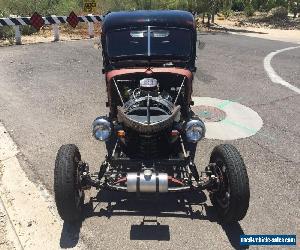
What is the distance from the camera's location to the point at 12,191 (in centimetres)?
578

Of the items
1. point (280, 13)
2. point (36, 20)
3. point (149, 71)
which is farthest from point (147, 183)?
point (280, 13)

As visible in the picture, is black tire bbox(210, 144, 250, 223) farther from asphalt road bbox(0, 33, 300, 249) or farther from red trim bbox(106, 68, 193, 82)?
red trim bbox(106, 68, 193, 82)

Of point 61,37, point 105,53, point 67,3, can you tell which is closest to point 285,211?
point 105,53

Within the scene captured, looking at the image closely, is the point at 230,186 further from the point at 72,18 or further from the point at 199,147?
the point at 72,18

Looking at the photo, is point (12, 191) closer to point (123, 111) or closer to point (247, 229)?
point (123, 111)

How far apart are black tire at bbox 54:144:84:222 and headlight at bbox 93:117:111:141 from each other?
1.61ft

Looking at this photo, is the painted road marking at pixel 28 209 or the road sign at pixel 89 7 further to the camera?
the road sign at pixel 89 7

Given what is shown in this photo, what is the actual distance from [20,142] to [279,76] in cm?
881

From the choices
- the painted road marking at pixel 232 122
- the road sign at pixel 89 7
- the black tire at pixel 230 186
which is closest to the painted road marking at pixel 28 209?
the black tire at pixel 230 186

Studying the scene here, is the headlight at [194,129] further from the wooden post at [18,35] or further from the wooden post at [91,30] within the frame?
the wooden post at [91,30]

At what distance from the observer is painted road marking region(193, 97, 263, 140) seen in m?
7.85

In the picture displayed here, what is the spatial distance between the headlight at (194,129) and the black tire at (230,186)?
35 centimetres

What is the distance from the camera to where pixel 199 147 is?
7223 mm

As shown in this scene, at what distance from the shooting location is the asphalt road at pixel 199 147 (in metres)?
4.95
